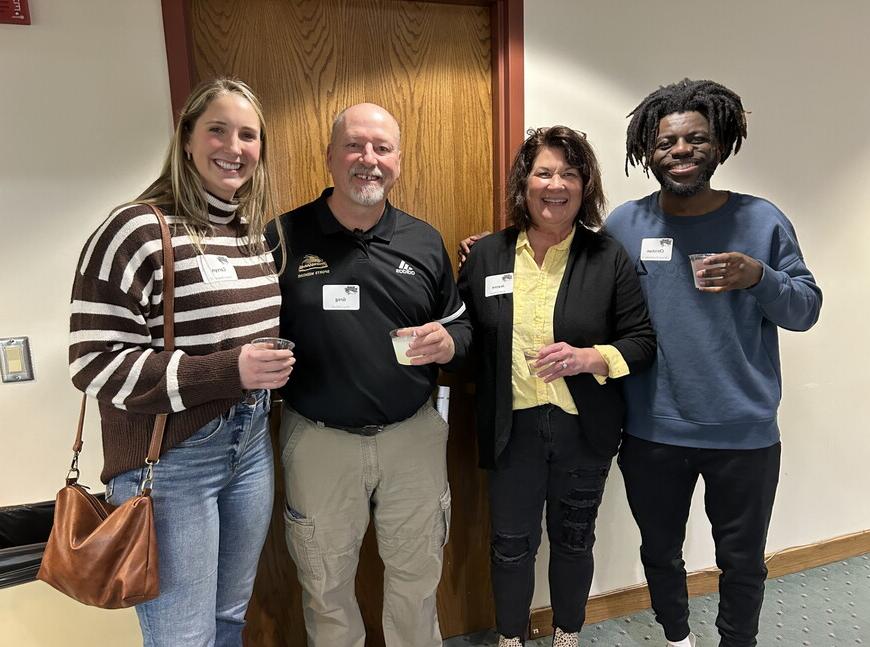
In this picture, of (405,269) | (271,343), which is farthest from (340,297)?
(271,343)

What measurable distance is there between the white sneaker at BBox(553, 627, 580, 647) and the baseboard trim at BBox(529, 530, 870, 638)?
28cm

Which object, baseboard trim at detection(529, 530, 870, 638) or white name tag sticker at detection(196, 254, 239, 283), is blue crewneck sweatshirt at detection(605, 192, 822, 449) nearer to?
baseboard trim at detection(529, 530, 870, 638)

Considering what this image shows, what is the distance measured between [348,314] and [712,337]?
1.11 m

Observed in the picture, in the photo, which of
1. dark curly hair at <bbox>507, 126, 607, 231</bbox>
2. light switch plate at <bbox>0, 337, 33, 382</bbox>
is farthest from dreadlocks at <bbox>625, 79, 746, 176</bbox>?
light switch plate at <bbox>0, 337, 33, 382</bbox>

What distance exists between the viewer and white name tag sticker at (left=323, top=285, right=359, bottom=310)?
1.63 meters

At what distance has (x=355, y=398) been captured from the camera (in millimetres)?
1648

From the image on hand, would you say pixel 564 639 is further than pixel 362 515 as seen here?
Yes

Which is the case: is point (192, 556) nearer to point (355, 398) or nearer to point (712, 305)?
point (355, 398)

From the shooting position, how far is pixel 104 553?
1221mm

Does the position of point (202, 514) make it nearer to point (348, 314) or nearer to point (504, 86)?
point (348, 314)

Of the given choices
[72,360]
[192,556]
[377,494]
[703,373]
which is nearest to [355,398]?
[377,494]

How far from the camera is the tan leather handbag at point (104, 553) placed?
1.22 m

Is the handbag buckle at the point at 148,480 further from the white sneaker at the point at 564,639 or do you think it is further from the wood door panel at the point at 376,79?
the white sneaker at the point at 564,639

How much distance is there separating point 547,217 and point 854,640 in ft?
6.82
